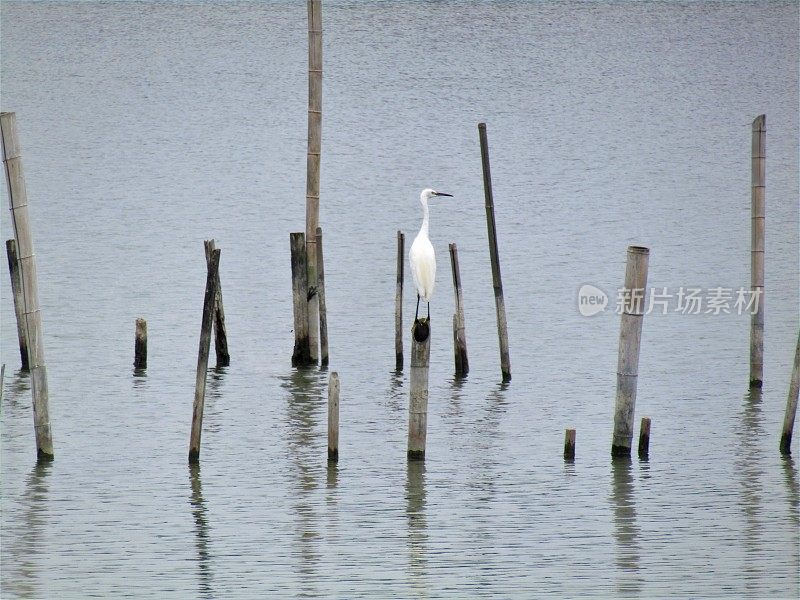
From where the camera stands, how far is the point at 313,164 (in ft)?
54.5

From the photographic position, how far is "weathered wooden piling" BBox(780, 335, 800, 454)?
1310 centimetres

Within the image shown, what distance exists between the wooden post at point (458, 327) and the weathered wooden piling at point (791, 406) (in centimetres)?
406

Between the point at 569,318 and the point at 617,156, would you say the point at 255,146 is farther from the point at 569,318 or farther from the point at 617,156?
the point at 569,318

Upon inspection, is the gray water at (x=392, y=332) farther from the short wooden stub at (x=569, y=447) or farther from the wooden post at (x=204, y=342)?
the wooden post at (x=204, y=342)

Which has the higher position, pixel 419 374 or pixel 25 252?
pixel 25 252

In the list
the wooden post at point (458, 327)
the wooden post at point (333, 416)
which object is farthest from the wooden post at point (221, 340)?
the wooden post at point (333, 416)

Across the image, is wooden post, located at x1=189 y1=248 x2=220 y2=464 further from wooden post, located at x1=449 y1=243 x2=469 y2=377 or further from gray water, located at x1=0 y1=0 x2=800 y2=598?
wooden post, located at x1=449 y1=243 x2=469 y2=377

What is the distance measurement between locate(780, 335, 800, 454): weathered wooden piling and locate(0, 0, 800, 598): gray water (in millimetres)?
196

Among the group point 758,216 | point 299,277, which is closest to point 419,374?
point 299,277

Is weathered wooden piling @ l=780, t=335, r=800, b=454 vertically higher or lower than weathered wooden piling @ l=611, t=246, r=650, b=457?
lower

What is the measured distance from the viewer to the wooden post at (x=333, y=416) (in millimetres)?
12522

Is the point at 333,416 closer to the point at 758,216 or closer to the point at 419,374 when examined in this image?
the point at 419,374

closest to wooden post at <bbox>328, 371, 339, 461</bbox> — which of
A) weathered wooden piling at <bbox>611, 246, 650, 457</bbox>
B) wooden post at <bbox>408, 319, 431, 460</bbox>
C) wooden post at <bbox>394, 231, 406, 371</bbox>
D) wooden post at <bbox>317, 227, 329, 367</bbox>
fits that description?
wooden post at <bbox>408, 319, 431, 460</bbox>

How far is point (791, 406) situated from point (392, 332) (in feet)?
25.6
